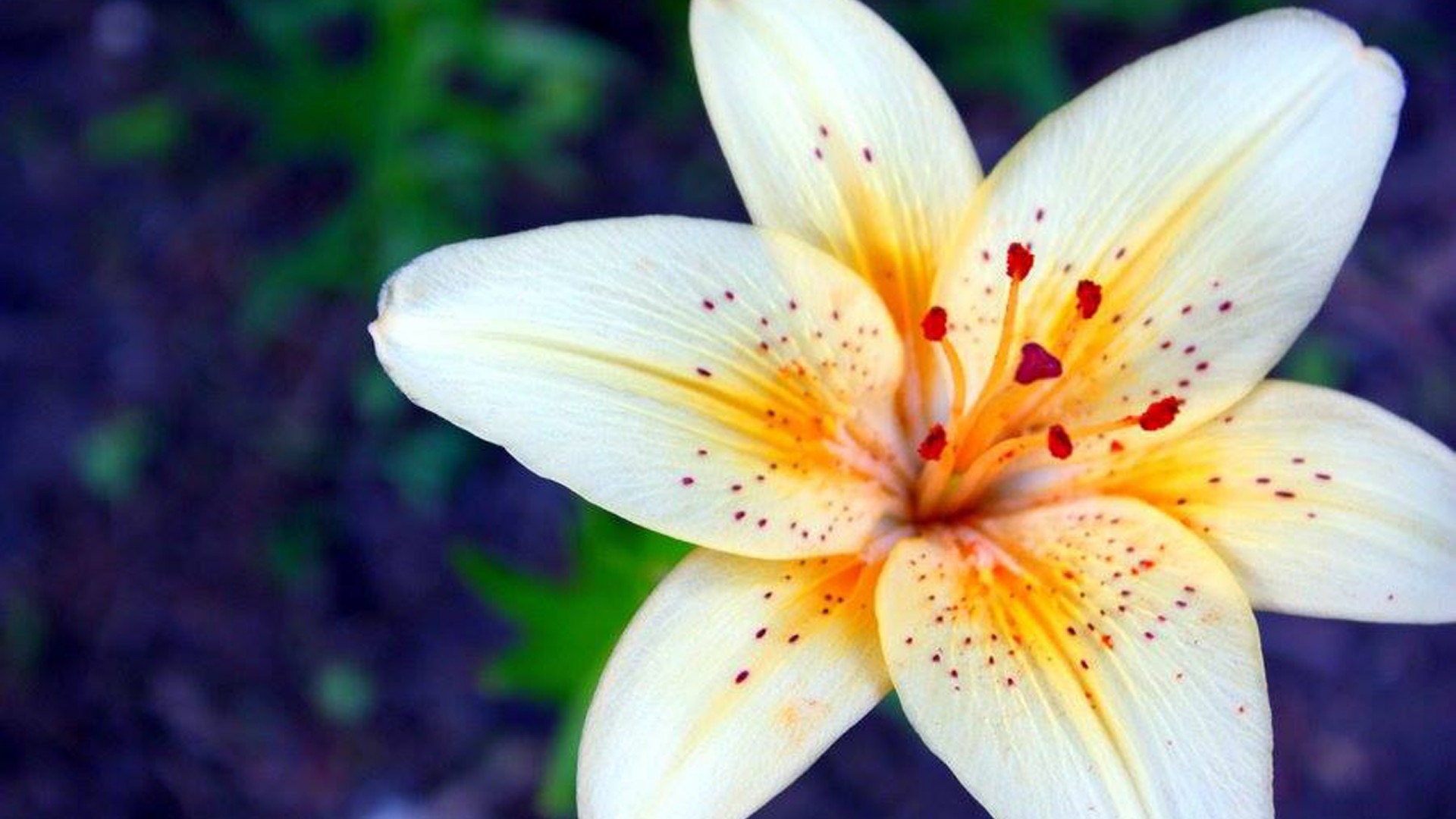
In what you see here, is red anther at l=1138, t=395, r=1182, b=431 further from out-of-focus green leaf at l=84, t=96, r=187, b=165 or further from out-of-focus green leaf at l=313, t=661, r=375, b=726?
out-of-focus green leaf at l=84, t=96, r=187, b=165

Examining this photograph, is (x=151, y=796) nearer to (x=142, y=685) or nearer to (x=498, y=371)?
(x=142, y=685)

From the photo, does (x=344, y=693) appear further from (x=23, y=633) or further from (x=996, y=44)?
(x=996, y=44)

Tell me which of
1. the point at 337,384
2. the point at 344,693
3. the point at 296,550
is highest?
the point at 337,384

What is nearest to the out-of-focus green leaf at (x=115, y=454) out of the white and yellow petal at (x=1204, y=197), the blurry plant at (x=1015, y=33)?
the blurry plant at (x=1015, y=33)

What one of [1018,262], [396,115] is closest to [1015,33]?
[396,115]

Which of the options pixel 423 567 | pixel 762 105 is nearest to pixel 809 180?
pixel 762 105

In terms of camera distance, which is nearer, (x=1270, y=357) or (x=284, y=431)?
(x=1270, y=357)

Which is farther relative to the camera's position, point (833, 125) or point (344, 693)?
point (344, 693)
